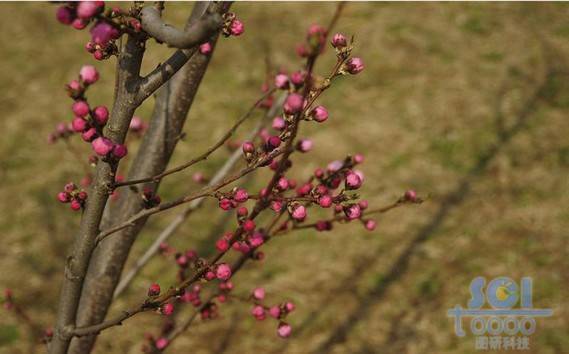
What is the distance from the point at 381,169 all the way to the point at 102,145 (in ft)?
13.6

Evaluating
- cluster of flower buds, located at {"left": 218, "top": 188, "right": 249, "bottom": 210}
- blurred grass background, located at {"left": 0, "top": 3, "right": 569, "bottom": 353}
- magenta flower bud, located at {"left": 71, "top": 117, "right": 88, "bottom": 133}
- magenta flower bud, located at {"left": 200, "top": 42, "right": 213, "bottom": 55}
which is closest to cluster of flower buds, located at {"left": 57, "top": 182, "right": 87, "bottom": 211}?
magenta flower bud, located at {"left": 71, "top": 117, "right": 88, "bottom": 133}

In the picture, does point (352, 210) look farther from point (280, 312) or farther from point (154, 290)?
point (280, 312)

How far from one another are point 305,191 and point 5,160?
459 centimetres

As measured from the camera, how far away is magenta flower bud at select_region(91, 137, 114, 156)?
1344mm

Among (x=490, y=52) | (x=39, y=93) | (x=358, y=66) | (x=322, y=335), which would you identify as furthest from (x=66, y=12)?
(x=490, y=52)

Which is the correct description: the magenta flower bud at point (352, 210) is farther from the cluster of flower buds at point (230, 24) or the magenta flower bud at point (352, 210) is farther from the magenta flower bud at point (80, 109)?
the magenta flower bud at point (80, 109)

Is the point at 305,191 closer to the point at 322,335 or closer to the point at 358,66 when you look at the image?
the point at 358,66

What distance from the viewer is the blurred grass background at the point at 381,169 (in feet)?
12.7

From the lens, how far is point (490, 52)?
6648 millimetres

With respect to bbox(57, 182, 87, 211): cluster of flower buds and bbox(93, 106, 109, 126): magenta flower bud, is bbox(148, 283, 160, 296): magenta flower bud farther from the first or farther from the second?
bbox(93, 106, 109, 126): magenta flower bud

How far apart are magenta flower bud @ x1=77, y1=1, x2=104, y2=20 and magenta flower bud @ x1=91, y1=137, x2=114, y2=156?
316 mm

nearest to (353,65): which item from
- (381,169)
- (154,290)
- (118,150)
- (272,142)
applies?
(272,142)

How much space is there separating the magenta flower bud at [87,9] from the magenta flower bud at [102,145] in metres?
0.32

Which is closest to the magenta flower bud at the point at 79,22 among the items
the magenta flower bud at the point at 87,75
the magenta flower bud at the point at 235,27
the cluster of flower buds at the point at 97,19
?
the cluster of flower buds at the point at 97,19
